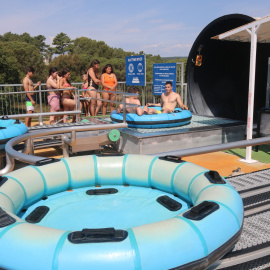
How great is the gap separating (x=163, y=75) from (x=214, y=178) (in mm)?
8407

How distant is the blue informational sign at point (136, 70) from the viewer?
34.2ft

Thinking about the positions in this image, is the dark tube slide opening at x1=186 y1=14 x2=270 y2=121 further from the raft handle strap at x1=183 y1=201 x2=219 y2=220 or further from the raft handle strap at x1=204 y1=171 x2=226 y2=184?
the raft handle strap at x1=183 y1=201 x2=219 y2=220

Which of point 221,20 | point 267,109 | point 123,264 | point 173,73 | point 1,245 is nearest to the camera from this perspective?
point 123,264

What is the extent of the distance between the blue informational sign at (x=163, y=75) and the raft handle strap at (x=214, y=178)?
7.78 meters

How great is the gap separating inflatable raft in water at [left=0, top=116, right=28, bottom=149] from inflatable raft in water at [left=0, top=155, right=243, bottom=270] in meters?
2.43

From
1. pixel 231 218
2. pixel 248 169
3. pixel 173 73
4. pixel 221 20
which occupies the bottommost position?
pixel 248 169

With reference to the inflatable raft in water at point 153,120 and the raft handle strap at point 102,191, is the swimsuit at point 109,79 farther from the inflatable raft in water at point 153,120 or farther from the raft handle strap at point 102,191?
the raft handle strap at point 102,191

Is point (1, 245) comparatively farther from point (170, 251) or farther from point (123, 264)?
point (170, 251)

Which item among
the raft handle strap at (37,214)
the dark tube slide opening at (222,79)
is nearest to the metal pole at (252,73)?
the dark tube slide opening at (222,79)

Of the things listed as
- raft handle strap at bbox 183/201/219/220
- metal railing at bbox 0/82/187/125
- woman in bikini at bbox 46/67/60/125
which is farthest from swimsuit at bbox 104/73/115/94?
raft handle strap at bbox 183/201/219/220

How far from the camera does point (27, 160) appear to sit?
9.62ft

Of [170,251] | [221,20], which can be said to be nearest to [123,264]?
[170,251]

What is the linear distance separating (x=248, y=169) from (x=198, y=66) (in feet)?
18.5

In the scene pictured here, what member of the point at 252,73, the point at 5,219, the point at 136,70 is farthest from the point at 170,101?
the point at 5,219
